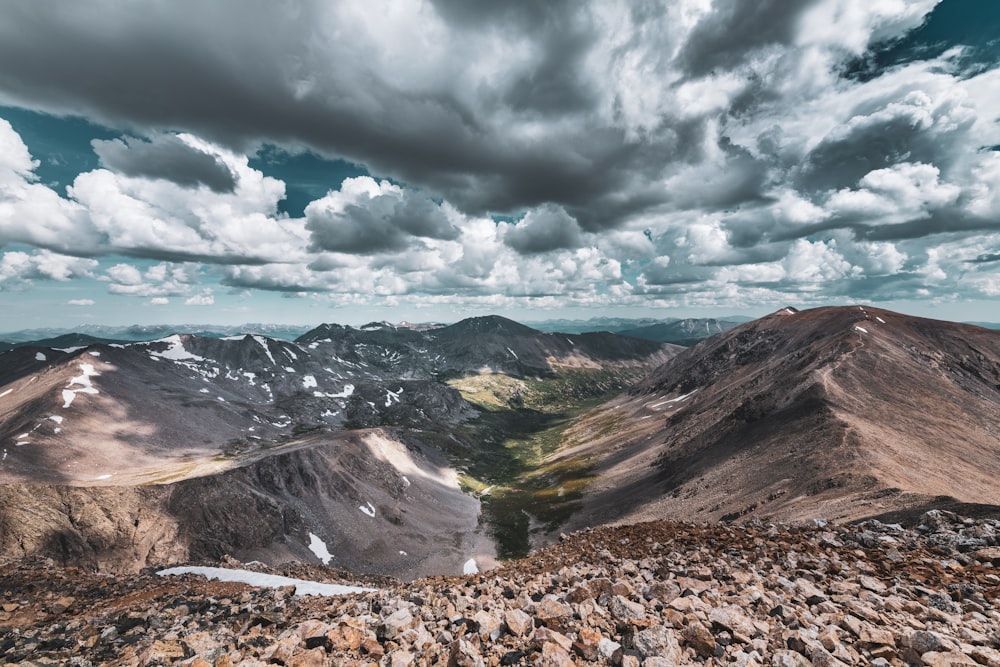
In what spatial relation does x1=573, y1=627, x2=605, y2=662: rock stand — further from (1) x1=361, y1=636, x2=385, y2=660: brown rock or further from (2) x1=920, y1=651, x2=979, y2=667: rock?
(2) x1=920, y1=651, x2=979, y2=667: rock

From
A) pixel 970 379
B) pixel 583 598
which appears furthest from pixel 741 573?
pixel 970 379

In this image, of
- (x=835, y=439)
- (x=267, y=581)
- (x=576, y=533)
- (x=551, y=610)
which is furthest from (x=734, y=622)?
(x=835, y=439)

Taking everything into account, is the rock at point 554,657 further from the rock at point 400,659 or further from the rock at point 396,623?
the rock at point 396,623

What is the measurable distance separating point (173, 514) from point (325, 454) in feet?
161

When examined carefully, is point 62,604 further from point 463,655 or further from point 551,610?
point 551,610

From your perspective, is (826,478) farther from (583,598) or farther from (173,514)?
(173,514)

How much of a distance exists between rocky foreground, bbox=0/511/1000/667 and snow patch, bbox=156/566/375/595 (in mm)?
3761

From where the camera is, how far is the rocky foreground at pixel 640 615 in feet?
37.5

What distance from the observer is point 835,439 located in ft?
284

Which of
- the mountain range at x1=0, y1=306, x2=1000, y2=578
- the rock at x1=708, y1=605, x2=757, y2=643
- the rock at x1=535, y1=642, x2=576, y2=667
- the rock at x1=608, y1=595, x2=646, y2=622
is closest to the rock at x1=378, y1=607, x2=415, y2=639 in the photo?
the rock at x1=535, y1=642, x2=576, y2=667

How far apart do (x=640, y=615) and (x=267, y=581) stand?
32.4 meters

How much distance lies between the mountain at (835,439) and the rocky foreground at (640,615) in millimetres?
35609

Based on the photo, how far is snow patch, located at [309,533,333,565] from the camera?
328 ft

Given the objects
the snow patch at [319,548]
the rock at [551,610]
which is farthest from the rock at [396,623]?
the snow patch at [319,548]
